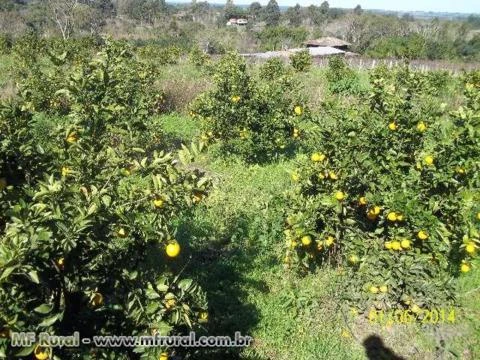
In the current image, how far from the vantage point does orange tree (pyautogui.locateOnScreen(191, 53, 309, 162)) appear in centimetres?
712

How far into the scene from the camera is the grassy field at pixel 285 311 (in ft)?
11.8

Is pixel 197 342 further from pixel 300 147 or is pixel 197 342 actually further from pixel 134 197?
pixel 300 147

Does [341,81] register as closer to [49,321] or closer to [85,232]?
[85,232]

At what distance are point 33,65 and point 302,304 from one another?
363 inches

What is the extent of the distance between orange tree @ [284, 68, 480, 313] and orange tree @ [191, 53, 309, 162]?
111 inches

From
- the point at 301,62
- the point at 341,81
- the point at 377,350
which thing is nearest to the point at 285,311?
the point at 377,350

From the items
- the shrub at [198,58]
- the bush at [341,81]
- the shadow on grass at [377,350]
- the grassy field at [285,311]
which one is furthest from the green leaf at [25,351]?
the shrub at [198,58]

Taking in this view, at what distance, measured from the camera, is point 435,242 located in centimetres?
375

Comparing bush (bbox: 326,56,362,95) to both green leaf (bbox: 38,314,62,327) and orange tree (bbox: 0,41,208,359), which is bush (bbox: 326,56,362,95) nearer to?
orange tree (bbox: 0,41,208,359)

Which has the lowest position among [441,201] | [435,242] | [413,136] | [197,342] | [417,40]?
[417,40]

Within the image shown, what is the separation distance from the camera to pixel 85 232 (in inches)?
79.8

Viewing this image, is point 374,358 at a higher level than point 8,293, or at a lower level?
lower

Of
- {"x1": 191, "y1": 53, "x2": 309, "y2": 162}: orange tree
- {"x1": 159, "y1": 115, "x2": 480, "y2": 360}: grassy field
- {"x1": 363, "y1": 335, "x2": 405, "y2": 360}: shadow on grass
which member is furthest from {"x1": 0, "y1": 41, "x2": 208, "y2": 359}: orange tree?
{"x1": 191, "y1": 53, "x2": 309, "y2": 162}: orange tree

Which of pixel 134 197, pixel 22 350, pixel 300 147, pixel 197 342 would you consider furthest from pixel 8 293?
pixel 300 147
